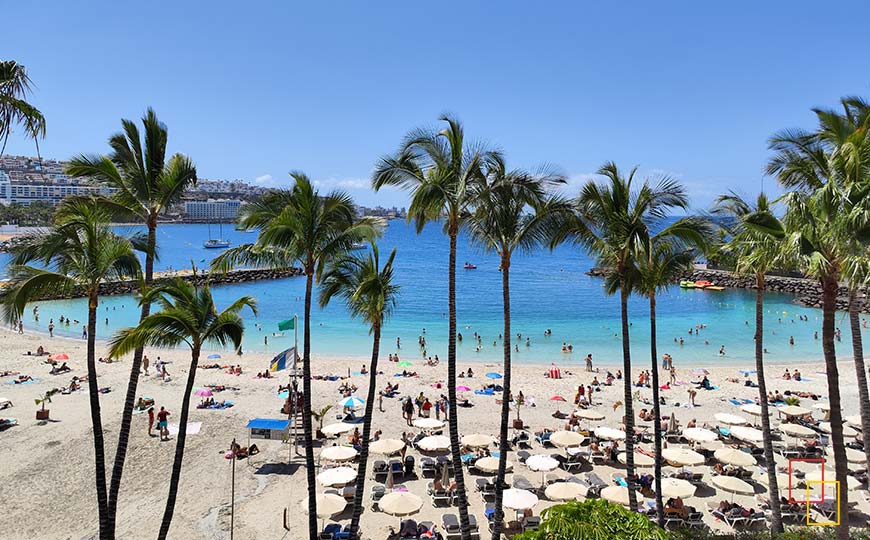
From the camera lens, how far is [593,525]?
5445 millimetres

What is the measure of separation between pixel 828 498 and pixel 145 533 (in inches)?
781

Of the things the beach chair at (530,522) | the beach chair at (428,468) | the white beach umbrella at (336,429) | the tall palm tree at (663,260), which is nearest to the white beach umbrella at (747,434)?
the tall palm tree at (663,260)

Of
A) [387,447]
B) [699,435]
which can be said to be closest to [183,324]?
[387,447]

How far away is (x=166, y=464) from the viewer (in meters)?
19.3

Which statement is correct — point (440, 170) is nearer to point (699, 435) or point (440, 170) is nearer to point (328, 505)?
point (328, 505)

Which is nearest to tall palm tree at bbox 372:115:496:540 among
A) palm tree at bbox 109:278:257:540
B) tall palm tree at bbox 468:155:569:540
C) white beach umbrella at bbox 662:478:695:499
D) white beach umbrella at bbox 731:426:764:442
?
tall palm tree at bbox 468:155:569:540

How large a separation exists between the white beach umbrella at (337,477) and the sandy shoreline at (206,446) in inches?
40.1

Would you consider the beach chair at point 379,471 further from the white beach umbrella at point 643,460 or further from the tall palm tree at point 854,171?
the tall palm tree at point 854,171

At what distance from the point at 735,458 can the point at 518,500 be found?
809cm

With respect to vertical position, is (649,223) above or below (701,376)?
above

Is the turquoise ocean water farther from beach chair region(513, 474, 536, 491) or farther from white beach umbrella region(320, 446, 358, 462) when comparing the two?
beach chair region(513, 474, 536, 491)

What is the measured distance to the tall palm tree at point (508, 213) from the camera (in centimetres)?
1200

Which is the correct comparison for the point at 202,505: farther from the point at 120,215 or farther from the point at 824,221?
the point at 824,221

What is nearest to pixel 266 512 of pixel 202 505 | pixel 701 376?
pixel 202 505
